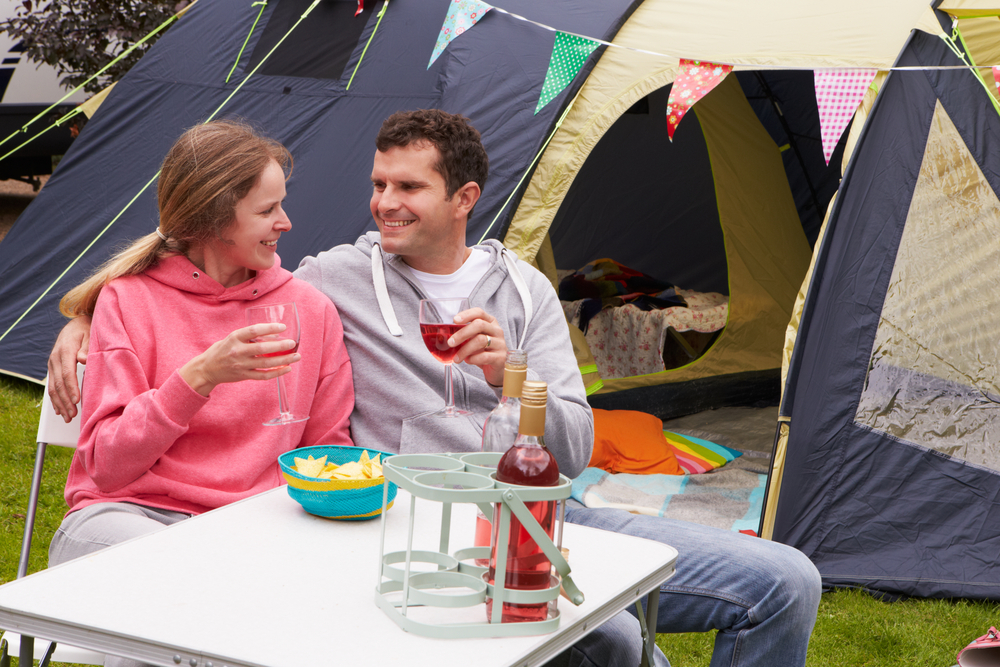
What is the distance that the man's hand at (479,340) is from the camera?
71.5 inches

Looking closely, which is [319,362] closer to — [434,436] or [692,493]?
[434,436]

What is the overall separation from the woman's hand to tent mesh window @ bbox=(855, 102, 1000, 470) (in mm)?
2175

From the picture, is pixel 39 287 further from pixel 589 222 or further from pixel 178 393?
pixel 178 393

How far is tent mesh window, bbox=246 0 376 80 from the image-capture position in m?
4.30

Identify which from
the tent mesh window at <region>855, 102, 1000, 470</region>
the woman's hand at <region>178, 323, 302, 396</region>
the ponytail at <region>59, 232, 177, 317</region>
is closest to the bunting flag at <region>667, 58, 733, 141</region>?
the tent mesh window at <region>855, 102, 1000, 470</region>

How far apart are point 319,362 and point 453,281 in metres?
0.44

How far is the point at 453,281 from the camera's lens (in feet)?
7.95

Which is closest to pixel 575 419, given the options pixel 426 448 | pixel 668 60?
pixel 426 448

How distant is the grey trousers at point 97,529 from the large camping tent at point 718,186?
2.11m

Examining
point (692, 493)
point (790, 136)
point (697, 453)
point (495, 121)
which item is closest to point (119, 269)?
point (495, 121)

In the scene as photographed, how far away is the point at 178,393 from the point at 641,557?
85 cm

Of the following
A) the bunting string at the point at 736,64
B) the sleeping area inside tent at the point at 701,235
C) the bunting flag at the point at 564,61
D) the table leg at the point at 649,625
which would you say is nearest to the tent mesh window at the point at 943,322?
the bunting string at the point at 736,64

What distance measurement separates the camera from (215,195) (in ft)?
6.71

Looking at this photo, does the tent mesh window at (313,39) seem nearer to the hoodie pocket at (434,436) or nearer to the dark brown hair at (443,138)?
the dark brown hair at (443,138)
